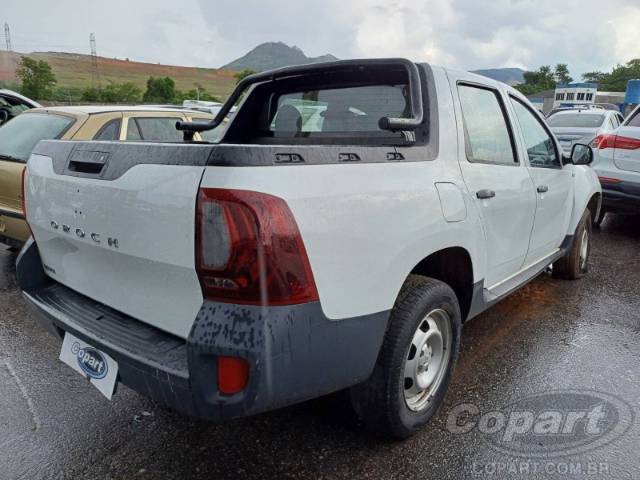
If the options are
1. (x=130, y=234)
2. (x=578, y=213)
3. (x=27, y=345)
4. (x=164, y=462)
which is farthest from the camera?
(x=578, y=213)

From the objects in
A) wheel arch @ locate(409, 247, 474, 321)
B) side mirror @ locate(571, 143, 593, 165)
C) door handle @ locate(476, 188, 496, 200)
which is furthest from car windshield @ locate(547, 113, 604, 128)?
wheel arch @ locate(409, 247, 474, 321)

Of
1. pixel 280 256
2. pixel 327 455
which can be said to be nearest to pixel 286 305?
pixel 280 256

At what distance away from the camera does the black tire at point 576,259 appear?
4.59 m

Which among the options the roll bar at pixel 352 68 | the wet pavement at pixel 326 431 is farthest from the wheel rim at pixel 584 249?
the roll bar at pixel 352 68

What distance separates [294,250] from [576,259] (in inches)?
155

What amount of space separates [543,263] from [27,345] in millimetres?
3847

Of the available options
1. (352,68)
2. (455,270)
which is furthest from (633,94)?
(455,270)

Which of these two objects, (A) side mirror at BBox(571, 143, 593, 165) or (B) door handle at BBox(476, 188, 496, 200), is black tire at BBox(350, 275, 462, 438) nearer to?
(B) door handle at BBox(476, 188, 496, 200)

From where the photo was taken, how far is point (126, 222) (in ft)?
6.16

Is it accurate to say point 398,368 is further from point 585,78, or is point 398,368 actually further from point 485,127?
point 585,78

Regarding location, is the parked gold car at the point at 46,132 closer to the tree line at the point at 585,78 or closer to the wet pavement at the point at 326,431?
the wet pavement at the point at 326,431

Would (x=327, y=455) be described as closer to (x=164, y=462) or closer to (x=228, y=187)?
(x=164, y=462)

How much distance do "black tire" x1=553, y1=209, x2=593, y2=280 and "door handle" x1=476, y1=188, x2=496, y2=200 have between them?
2.22 metres

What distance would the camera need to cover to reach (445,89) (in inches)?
104
